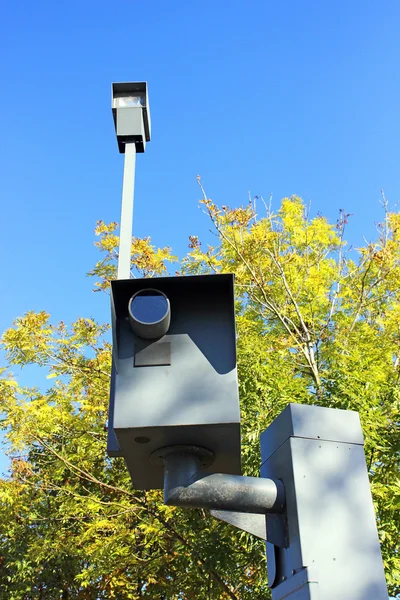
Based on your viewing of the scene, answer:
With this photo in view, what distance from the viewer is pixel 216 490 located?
145cm

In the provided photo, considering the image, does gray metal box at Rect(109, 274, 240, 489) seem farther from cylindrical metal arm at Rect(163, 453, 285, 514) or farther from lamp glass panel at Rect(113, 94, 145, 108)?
lamp glass panel at Rect(113, 94, 145, 108)

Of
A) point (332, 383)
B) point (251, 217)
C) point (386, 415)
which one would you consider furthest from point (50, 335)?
point (386, 415)

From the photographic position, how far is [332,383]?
6.49m

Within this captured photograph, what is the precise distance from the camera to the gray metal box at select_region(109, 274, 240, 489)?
1.33m

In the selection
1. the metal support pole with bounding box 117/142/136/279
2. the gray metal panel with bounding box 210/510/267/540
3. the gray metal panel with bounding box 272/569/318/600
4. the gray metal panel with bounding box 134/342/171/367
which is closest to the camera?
the gray metal panel with bounding box 272/569/318/600

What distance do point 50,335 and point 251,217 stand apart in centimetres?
397

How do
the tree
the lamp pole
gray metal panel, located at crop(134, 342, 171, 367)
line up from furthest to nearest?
the tree
the lamp pole
gray metal panel, located at crop(134, 342, 171, 367)

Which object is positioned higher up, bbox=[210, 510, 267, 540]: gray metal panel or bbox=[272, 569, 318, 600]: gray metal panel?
bbox=[210, 510, 267, 540]: gray metal panel

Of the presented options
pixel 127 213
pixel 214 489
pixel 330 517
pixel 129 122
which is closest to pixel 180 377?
pixel 214 489

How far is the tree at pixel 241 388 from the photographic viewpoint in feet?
20.8

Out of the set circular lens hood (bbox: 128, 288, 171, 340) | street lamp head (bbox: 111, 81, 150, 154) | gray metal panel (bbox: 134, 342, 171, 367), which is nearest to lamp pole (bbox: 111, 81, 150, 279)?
street lamp head (bbox: 111, 81, 150, 154)

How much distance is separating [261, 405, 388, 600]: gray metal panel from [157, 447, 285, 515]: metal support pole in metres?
0.05

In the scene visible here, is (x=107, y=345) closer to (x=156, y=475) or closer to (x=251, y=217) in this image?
(x=251, y=217)

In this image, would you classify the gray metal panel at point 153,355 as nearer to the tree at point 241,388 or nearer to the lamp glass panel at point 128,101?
the lamp glass panel at point 128,101
